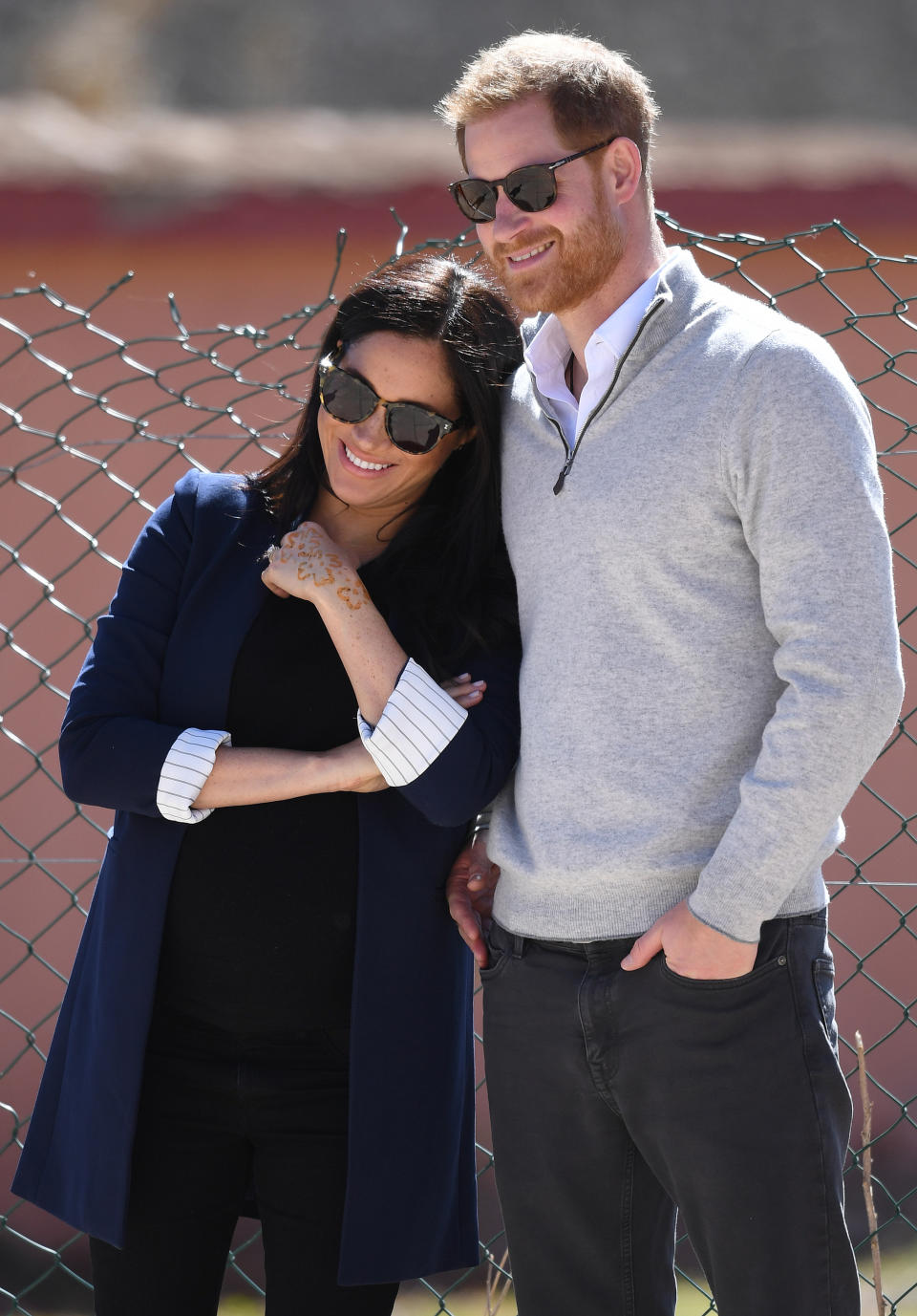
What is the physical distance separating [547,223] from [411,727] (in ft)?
2.28

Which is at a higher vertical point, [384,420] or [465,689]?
[384,420]

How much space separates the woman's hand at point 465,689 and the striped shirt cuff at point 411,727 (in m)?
0.03

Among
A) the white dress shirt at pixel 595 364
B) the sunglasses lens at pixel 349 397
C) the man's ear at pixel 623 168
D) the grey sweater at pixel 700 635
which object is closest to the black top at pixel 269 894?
the grey sweater at pixel 700 635

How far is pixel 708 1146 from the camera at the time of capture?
1.67 meters

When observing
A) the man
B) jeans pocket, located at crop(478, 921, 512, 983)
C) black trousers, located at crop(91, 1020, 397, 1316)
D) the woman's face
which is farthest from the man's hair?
black trousers, located at crop(91, 1020, 397, 1316)

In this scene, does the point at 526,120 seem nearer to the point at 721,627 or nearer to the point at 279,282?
the point at 721,627

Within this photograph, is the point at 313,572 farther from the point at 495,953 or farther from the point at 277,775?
the point at 495,953

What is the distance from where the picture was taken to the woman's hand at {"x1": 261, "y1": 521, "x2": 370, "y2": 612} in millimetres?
1900

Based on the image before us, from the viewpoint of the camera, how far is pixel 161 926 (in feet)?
6.16

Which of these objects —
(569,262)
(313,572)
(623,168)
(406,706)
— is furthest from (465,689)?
(623,168)

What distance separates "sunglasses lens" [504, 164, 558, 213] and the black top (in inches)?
28.1

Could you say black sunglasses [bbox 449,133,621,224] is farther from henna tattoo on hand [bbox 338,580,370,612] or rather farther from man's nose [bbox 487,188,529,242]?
henna tattoo on hand [bbox 338,580,370,612]

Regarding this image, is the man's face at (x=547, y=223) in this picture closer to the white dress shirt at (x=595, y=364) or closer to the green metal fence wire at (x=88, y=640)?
the white dress shirt at (x=595, y=364)

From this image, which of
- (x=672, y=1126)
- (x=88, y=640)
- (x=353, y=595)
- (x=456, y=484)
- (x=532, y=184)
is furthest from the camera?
(x=88, y=640)
